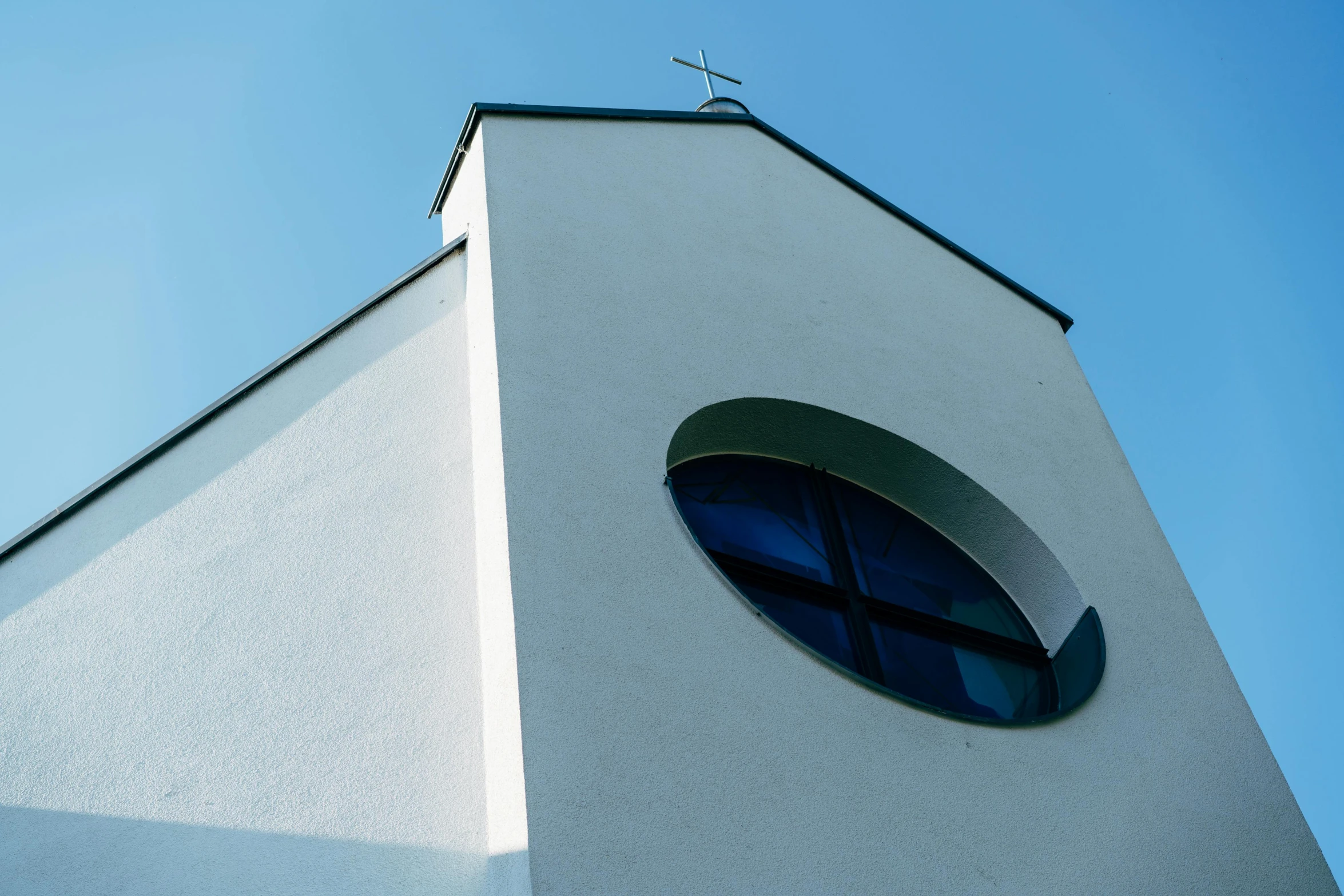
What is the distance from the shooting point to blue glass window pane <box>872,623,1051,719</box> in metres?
4.43

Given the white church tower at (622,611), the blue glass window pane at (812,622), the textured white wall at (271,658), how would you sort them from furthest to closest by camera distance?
the blue glass window pane at (812,622)
the textured white wall at (271,658)
the white church tower at (622,611)

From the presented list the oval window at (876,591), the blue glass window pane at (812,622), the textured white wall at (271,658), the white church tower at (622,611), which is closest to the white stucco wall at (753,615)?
the white church tower at (622,611)

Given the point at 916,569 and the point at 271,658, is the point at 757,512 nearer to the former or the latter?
the point at 916,569

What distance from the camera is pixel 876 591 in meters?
4.78

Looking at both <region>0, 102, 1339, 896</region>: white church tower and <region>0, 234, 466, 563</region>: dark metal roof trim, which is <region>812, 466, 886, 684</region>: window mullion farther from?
<region>0, 234, 466, 563</region>: dark metal roof trim

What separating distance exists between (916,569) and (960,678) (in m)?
0.59

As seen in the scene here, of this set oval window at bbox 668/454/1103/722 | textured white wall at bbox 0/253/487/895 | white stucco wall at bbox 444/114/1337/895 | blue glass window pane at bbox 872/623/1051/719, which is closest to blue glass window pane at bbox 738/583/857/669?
oval window at bbox 668/454/1103/722

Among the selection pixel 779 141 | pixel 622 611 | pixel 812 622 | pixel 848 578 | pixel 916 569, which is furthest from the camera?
pixel 779 141

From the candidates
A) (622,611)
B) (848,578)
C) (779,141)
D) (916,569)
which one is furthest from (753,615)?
(779,141)

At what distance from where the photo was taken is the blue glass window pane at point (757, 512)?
466cm

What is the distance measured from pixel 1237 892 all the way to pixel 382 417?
10.7 ft

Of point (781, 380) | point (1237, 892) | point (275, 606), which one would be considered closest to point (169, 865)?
point (275, 606)

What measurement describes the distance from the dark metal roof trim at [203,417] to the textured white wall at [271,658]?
1.6 inches

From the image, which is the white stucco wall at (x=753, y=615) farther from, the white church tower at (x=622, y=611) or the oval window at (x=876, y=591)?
the oval window at (x=876, y=591)
